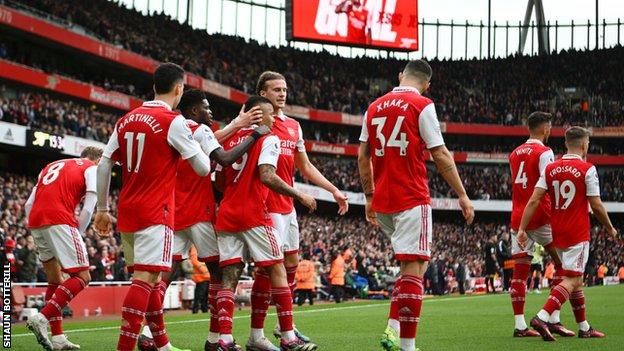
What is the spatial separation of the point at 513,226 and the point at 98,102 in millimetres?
33471

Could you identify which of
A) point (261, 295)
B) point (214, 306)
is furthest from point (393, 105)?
point (214, 306)

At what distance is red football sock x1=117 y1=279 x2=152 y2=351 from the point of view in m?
6.66

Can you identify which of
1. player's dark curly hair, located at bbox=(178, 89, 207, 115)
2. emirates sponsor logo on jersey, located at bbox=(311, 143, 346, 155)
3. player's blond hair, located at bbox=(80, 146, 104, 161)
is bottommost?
player's blond hair, located at bbox=(80, 146, 104, 161)

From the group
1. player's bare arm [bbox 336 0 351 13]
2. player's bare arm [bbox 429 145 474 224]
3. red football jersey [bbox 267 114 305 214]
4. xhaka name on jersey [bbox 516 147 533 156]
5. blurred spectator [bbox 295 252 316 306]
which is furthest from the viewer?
player's bare arm [bbox 336 0 351 13]

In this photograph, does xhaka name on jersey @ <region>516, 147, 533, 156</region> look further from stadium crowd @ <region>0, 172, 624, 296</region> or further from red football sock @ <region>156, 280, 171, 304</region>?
stadium crowd @ <region>0, 172, 624, 296</region>

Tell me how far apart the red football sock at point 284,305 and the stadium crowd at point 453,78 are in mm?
46156

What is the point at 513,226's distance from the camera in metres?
10.9

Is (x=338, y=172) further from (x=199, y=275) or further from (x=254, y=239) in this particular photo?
(x=254, y=239)

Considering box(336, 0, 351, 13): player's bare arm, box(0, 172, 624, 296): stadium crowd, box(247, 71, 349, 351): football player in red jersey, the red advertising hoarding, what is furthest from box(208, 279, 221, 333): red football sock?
box(336, 0, 351, 13): player's bare arm

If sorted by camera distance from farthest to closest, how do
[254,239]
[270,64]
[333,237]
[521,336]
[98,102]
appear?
[270,64], [333,237], [98,102], [521,336], [254,239]

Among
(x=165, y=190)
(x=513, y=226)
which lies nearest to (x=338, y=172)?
(x=513, y=226)

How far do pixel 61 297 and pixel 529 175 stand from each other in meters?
5.37

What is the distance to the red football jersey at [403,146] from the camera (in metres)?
7.50

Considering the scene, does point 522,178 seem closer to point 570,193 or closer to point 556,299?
point 570,193
